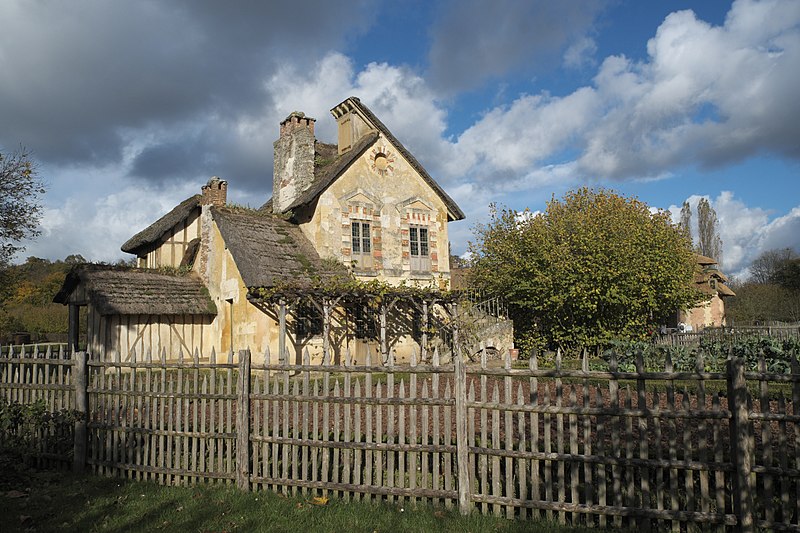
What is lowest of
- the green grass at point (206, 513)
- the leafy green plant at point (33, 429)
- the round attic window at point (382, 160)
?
→ the green grass at point (206, 513)

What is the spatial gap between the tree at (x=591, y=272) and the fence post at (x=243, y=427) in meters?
16.9

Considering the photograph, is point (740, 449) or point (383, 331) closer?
point (740, 449)

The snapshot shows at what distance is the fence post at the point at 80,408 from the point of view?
25.6 feet

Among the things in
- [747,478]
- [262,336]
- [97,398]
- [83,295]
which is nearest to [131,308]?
[83,295]

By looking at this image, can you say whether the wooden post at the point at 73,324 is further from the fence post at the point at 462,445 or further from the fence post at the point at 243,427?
the fence post at the point at 462,445

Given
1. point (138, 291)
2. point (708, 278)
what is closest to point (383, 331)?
point (138, 291)

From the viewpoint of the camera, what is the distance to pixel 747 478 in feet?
16.7

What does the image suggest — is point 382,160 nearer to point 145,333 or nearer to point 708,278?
point 145,333

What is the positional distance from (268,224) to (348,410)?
15.7 m

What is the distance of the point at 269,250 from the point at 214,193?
3.62m

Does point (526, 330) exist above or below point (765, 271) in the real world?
below

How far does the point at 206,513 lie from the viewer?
612 cm

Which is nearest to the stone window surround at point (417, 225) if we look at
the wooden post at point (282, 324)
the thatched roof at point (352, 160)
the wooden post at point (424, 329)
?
the thatched roof at point (352, 160)

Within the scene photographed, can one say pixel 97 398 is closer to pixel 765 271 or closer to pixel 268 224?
pixel 268 224
